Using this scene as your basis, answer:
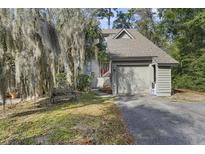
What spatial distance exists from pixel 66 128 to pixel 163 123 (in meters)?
3.19

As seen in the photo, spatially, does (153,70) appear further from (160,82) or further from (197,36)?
(197,36)

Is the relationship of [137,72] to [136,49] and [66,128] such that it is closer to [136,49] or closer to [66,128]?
[136,49]

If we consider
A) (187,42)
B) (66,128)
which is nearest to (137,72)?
(187,42)

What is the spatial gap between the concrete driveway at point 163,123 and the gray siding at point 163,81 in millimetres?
3515

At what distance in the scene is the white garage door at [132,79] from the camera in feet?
61.4

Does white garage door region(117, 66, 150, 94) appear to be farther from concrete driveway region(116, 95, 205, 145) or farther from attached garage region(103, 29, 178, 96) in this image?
concrete driveway region(116, 95, 205, 145)

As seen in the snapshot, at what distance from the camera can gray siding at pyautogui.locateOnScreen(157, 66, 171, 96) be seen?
58.6 ft

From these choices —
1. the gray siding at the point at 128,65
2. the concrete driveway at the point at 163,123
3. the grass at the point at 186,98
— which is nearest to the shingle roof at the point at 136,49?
the gray siding at the point at 128,65

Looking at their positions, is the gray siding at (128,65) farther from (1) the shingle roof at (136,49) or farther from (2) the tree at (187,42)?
(2) the tree at (187,42)

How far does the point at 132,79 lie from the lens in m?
18.8

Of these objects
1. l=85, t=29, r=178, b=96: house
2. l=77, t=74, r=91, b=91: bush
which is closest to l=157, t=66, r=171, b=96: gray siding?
l=85, t=29, r=178, b=96: house

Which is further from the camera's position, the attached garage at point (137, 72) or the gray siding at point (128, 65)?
the gray siding at point (128, 65)
